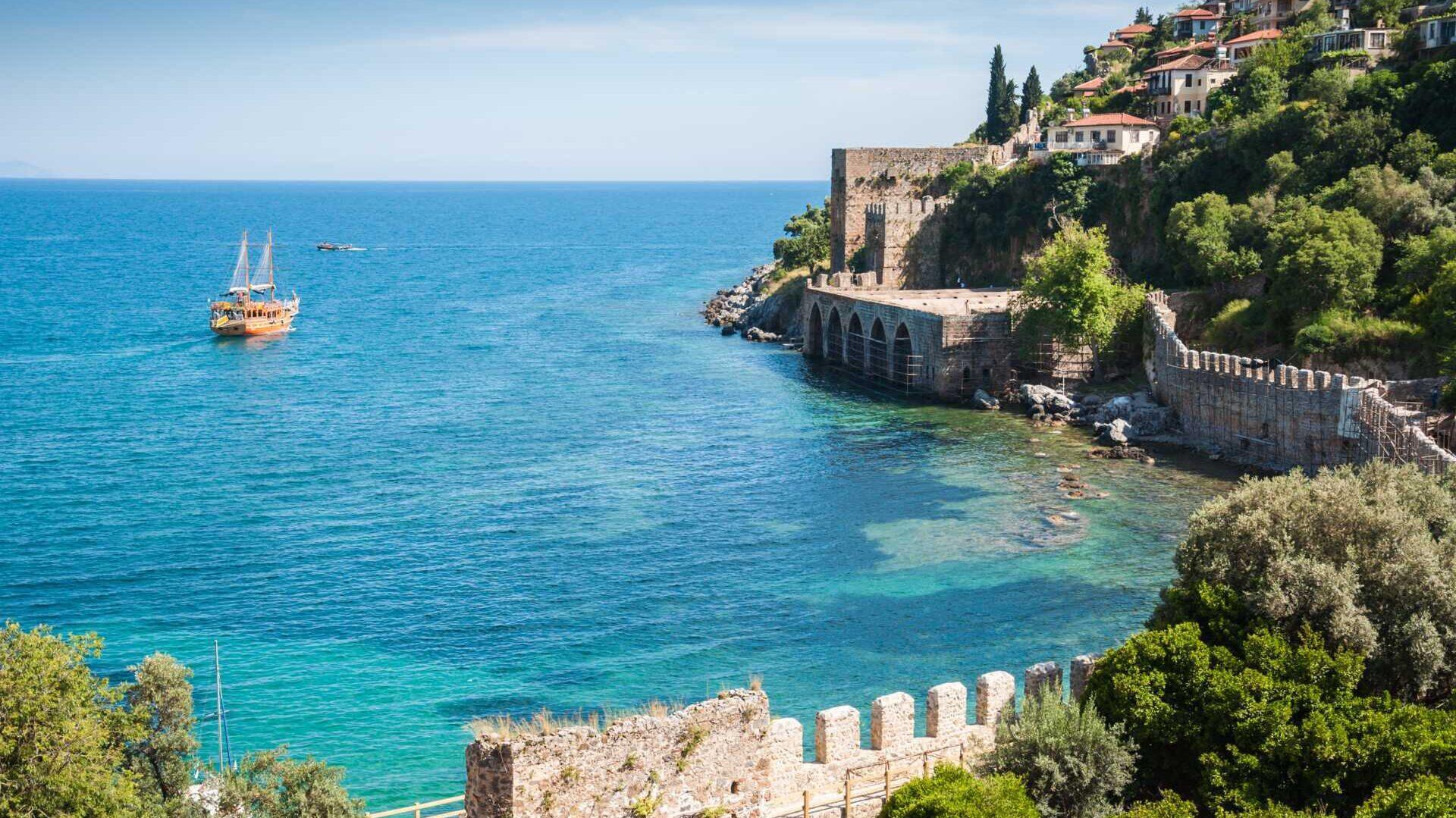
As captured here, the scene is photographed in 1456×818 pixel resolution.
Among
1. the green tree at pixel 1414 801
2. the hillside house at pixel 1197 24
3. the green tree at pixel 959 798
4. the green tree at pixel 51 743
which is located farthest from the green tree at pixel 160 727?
the hillside house at pixel 1197 24

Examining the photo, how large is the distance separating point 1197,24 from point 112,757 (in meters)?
95.9

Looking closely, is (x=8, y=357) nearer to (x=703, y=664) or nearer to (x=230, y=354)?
(x=230, y=354)

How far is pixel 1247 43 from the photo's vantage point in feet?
269

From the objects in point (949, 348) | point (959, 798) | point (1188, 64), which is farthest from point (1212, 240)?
point (959, 798)

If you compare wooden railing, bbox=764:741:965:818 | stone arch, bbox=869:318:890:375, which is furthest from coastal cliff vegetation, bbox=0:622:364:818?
stone arch, bbox=869:318:890:375

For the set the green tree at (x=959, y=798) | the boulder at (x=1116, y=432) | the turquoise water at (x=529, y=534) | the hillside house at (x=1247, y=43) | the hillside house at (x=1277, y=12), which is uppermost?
the hillside house at (x=1277, y=12)

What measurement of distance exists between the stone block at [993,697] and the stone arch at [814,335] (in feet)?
194

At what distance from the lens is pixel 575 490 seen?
48031mm

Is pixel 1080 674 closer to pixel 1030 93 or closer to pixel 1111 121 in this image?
pixel 1111 121

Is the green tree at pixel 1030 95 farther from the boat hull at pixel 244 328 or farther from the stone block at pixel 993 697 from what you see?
the stone block at pixel 993 697

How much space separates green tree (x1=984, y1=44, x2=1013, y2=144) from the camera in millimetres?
106312

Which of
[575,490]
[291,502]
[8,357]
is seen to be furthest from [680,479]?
[8,357]

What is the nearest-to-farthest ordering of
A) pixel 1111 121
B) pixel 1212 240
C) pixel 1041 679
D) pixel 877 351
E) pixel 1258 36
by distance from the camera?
pixel 1041 679, pixel 1212 240, pixel 877 351, pixel 1111 121, pixel 1258 36

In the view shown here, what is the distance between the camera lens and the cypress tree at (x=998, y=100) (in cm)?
10631
